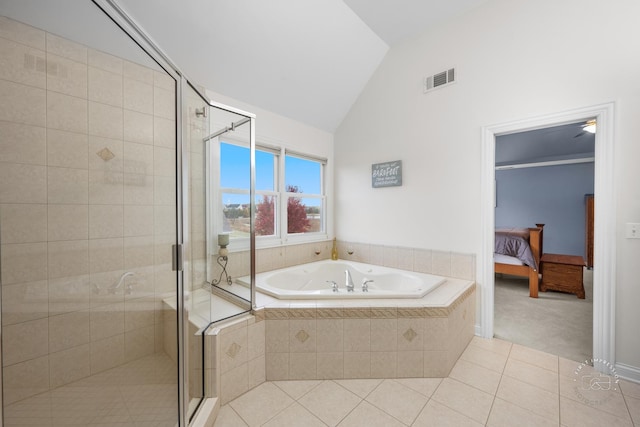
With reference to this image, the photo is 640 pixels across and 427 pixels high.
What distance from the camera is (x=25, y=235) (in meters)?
1.31

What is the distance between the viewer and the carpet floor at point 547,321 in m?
2.30

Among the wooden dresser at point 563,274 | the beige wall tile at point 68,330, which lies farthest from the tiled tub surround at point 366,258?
the wooden dresser at point 563,274

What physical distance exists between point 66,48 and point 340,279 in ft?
9.50

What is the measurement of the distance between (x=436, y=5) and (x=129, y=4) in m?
2.49

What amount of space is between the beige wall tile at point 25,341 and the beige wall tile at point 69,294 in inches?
3.3

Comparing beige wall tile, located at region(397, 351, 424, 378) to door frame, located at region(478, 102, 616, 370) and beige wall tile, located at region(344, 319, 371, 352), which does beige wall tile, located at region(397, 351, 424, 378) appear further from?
door frame, located at region(478, 102, 616, 370)

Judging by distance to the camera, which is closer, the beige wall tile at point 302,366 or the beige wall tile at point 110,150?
the beige wall tile at point 110,150

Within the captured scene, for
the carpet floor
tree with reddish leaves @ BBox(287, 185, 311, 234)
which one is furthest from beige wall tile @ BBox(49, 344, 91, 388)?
the carpet floor

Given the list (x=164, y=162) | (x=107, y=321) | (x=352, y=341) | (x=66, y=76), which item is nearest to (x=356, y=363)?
(x=352, y=341)

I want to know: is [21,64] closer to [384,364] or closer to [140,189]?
[140,189]

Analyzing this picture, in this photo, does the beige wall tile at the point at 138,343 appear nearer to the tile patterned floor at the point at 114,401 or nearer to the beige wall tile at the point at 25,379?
the tile patterned floor at the point at 114,401

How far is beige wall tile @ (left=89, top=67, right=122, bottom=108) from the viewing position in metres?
1.58

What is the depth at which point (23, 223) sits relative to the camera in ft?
4.16

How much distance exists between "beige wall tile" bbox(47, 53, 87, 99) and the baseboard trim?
3.92 m
